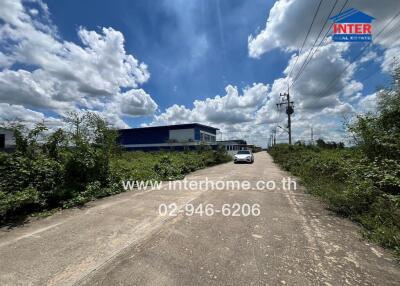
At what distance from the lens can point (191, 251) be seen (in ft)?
10.8

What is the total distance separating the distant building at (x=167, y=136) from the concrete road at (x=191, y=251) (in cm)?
3725

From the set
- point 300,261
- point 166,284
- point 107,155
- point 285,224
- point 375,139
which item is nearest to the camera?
point 166,284

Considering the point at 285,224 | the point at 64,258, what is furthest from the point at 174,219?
the point at 285,224

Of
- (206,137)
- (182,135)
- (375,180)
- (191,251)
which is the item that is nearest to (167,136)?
(182,135)

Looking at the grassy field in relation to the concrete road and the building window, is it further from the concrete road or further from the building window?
the building window

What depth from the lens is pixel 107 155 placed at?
8.32 meters

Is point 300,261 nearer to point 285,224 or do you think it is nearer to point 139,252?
point 285,224

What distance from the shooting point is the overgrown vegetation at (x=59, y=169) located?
529 centimetres

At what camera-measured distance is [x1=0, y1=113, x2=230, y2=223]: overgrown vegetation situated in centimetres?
529

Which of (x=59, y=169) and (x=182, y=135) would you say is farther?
(x=182, y=135)

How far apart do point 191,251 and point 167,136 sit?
4792cm

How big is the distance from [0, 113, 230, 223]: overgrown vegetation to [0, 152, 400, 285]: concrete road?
32.9 inches

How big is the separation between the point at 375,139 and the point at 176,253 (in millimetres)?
6168

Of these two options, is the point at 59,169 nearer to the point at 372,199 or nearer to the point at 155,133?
the point at 372,199
